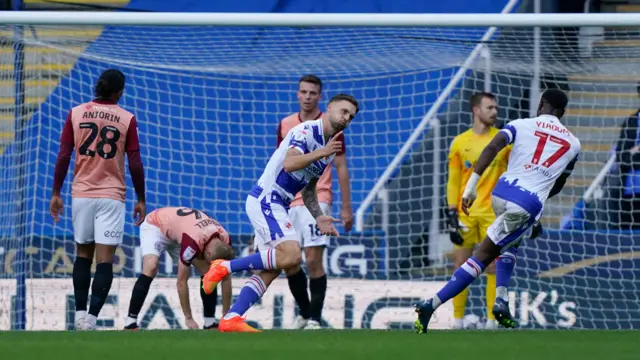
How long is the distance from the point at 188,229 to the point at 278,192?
1.60 meters

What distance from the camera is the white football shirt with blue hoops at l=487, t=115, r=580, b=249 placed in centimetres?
790

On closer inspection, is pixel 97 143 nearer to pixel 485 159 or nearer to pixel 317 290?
pixel 317 290

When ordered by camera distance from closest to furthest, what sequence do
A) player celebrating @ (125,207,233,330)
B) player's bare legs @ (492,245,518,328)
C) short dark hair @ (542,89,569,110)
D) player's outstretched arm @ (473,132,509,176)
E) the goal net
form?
1. player's outstretched arm @ (473,132,509,176)
2. player's bare legs @ (492,245,518,328)
3. short dark hair @ (542,89,569,110)
4. player celebrating @ (125,207,233,330)
5. the goal net

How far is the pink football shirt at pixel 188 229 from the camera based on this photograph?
8.97 metres

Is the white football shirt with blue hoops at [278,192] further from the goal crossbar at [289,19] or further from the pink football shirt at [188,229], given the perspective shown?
the goal crossbar at [289,19]

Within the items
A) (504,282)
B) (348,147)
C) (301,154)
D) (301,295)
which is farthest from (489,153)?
(348,147)

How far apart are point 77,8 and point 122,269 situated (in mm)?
3695

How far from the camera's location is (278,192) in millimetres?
7645

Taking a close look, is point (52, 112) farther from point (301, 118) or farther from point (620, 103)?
point (620, 103)

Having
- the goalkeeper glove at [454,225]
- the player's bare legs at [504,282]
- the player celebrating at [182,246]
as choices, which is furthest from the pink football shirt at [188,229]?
the player's bare legs at [504,282]

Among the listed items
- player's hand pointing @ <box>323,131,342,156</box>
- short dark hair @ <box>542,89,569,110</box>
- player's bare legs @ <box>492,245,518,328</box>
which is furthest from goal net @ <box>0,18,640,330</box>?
player's hand pointing @ <box>323,131,342,156</box>

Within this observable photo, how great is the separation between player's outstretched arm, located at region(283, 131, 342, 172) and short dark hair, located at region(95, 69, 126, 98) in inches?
61.3

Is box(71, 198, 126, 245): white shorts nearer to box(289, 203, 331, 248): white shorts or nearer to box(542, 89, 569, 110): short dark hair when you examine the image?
box(289, 203, 331, 248): white shorts

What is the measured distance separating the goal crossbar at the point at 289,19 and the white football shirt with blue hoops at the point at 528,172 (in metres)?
1.42
